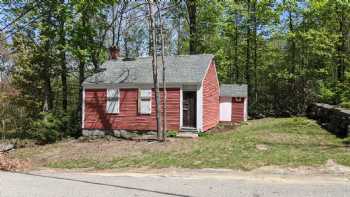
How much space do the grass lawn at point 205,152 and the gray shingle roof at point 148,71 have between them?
3594 millimetres

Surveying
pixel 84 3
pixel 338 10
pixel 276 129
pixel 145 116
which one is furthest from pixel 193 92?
pixel 338 10

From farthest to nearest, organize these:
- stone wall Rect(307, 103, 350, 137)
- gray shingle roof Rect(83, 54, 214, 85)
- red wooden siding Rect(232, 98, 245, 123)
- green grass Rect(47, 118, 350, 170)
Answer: red wooden siding Rect(232, 98, 245, 123), gray shingle roof Rect(83, 54, 214, 85), stone wall Rect(307, 103, 350, 137), green grass Rect(47, 118, 350, 170)

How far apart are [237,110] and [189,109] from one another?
9.86 meters

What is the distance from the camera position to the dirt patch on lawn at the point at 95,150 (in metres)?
15.9

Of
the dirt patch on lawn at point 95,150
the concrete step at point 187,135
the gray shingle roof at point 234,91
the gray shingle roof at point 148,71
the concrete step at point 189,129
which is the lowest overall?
the dirt patch on lawn at point 95,150

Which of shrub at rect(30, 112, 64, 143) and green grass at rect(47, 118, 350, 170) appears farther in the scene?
shrub at rect(30, 112, 64, 143)

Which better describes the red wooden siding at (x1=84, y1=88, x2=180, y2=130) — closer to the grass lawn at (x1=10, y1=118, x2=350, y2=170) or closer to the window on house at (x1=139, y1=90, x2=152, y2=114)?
the window on house at (x1=139, y1=90, x2=152, y2=114)

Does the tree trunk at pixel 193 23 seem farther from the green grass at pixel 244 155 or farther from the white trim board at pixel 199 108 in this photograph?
the green grass at pixel 244 155

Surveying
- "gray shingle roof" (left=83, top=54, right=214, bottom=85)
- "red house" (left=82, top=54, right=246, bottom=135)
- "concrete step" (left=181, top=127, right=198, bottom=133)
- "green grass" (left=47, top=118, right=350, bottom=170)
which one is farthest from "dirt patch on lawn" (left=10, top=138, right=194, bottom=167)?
"gray shingle roof" (left=83, top=54, right=214, bottom=85)

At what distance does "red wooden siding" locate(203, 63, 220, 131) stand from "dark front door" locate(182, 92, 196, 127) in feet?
2.88

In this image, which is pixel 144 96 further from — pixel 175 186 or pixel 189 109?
pixel 175 186

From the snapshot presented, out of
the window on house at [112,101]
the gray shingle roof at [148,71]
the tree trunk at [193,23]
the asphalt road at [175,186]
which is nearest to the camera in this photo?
the asphalt road at [175,186]

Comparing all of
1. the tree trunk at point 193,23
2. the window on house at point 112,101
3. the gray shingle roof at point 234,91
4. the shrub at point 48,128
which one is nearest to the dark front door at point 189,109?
the window on house at point 112,101

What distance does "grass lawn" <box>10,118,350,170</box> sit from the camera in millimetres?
12570
